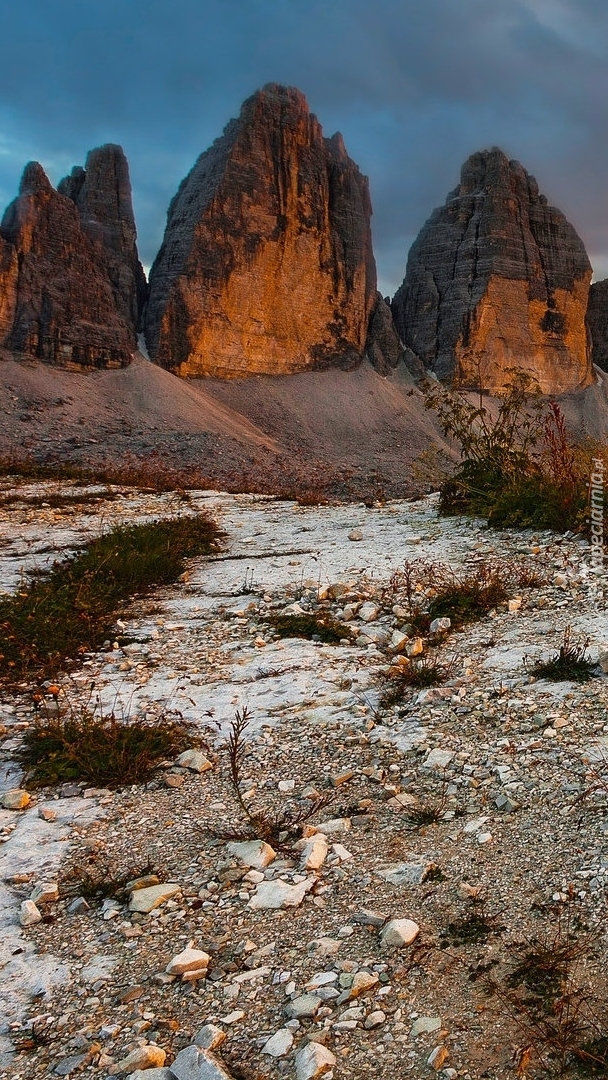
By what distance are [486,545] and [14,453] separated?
45.6 meters

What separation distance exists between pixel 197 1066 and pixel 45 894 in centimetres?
122

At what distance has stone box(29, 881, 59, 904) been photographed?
316cm

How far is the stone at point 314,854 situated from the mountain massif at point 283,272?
61.8 metres

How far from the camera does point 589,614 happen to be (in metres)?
6.11

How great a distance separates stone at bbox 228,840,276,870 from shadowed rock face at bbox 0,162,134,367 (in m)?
68.6

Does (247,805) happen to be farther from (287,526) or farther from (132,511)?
(132,511)

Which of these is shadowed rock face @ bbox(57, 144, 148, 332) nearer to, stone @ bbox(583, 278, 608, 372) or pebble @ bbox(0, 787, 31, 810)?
stone @ bbox(583, 278, 608, 372)

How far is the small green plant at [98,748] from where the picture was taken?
423 centimetres

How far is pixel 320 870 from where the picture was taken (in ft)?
10.7

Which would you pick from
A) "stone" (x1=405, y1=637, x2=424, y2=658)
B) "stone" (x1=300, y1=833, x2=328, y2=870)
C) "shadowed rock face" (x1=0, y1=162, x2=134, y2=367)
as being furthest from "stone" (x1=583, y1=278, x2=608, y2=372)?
"stone" (x1=300, y1=833, x2=328, y2=870)

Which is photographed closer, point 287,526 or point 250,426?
point 287,526

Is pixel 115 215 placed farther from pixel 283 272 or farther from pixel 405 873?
pixel 405 873

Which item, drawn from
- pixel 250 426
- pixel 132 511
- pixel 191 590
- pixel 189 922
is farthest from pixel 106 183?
pixel 189 922

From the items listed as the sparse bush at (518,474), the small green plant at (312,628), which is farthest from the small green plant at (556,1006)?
the sparse bush at (518,474)
